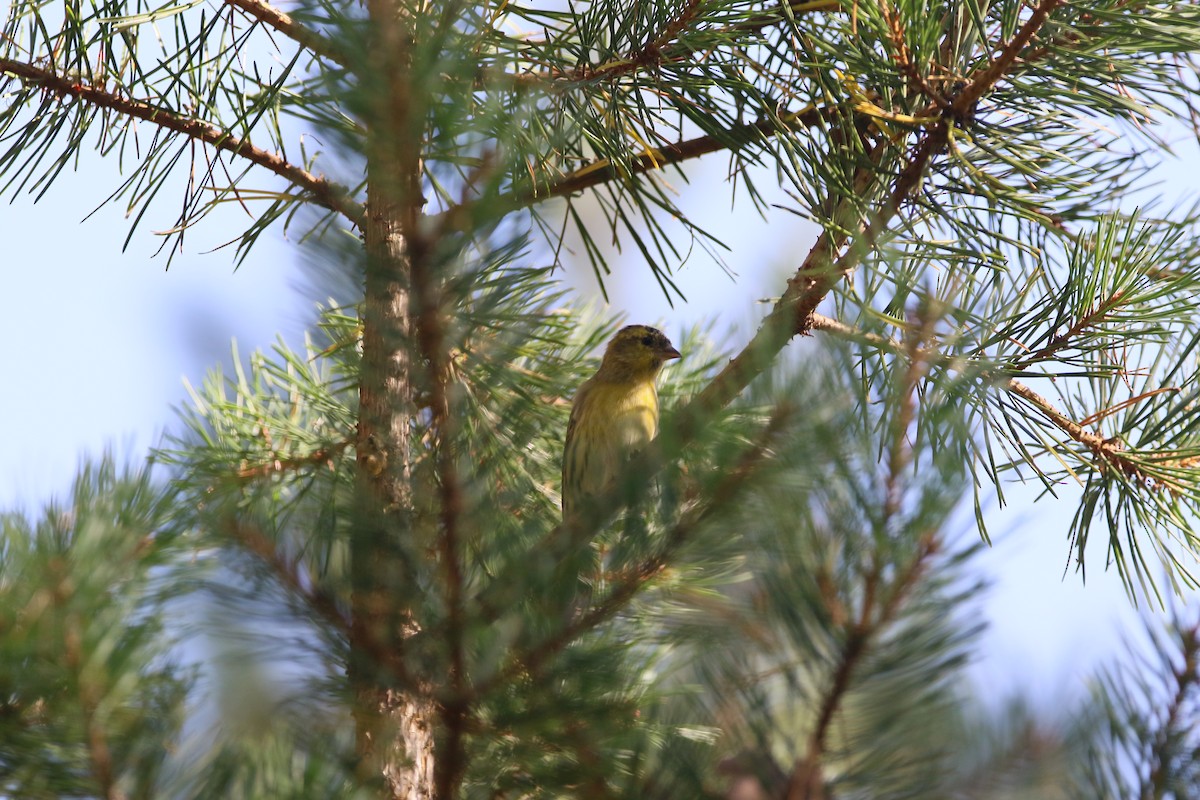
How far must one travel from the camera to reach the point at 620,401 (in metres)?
4.50

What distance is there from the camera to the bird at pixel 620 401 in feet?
14.3

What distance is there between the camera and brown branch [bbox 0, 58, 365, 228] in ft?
8.05

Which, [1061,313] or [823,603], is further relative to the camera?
[1061,313]

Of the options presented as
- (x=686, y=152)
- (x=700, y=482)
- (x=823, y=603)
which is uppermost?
(x=686, y=152)

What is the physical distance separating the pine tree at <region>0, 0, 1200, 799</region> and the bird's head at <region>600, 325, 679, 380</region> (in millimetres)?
1869

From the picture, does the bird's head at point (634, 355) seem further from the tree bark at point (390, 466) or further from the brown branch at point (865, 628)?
the brown branch at point (865, 628)

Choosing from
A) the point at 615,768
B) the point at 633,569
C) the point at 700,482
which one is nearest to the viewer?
the point at 700,482

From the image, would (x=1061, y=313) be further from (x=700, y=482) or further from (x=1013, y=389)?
(x=700, y=482)

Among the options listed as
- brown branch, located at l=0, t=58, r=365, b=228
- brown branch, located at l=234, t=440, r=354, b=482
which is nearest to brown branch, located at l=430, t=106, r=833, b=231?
brown branch, located at l=0, t=58, r=365, b=228

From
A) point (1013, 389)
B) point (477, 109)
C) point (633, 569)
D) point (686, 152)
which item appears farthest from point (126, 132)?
point (1013, 389)

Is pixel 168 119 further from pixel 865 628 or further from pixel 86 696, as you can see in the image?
pixel 865 628

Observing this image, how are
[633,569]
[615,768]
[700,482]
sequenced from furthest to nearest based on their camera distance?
1. [615,768]
2. [633,569]
3. [700,482]

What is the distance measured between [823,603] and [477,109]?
2.41ft

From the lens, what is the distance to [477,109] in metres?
1.33
